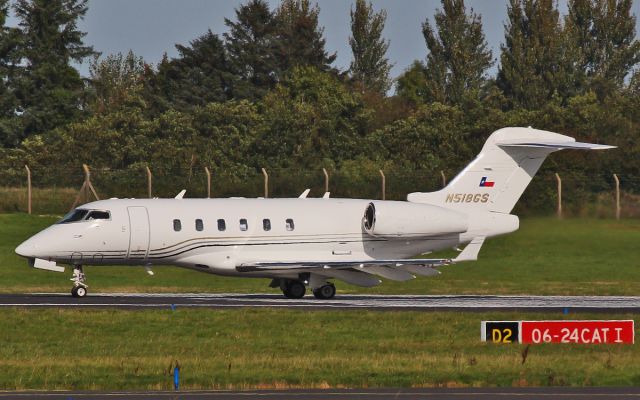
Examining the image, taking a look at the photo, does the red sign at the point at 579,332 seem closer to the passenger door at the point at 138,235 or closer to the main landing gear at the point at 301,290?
the main landing gear at the point at 301,290

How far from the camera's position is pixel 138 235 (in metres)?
39.2

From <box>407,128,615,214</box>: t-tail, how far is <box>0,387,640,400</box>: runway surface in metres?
19.1

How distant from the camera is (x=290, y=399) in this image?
2239 centimetres

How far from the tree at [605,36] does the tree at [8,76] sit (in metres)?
41.5

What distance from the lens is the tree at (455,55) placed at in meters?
104

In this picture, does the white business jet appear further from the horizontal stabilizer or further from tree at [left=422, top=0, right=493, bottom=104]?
tree at [left=422, top=0, right=493, bottom=104]

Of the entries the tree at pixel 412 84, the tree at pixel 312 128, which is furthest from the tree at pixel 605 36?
the tree at pixel 312 128

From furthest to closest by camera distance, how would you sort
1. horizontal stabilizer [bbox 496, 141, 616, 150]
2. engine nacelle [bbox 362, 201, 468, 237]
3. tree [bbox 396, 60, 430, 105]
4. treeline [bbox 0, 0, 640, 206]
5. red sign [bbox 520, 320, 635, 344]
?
1. tree [bbox 396, 60, 430, 105]
2. treeline [bbox 0, 0, 640, 206]
3. horizontal stabilizer [bbox 496, 141, 616, 150]
4. engine nacelle [bbox 362, 201, 468, 237]
5. red sign [bbox 520, 320, 635, 344]

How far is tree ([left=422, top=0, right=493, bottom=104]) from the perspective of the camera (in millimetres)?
104250

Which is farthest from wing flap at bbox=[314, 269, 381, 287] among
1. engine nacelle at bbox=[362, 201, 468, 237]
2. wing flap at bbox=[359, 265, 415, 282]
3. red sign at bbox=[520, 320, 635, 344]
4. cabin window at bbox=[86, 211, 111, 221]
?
red sign at bbox=[520, 320, 635, 344]

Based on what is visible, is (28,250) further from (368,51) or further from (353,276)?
(368,51)

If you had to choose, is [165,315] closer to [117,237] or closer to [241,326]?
[241,326]

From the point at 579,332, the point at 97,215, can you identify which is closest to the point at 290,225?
the point at 97,215

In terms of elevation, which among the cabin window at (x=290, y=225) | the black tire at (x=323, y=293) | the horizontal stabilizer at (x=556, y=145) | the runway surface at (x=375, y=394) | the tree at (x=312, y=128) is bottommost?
the runway surface at (x=375, y=394)
